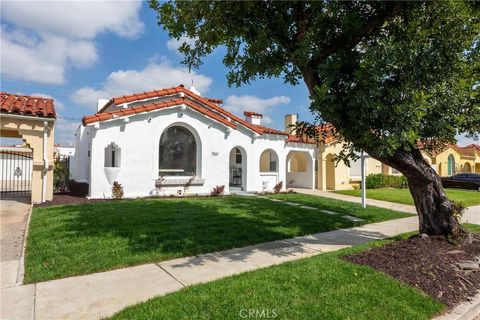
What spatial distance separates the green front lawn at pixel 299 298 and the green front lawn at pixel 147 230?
1.73 meters

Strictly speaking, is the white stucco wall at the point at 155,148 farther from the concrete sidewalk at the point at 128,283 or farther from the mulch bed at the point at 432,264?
the mulch bed at the point at 432,264

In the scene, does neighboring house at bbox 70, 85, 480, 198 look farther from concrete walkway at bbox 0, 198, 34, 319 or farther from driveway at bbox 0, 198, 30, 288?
concrete walkway at bbox 0, 198, 34, 319

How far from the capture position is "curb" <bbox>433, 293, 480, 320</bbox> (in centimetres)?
399

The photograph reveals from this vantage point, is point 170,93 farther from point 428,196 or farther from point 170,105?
point 428,196

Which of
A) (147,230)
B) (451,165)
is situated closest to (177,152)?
(147,230)

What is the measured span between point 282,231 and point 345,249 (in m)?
1.82

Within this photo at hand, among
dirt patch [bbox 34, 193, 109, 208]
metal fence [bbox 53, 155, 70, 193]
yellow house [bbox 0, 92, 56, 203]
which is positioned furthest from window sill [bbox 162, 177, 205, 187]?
metal fence [bbox 53, 155, 70, 193]

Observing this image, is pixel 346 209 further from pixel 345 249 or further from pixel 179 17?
pixel 179 17

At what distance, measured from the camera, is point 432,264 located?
523cm

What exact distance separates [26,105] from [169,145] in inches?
224

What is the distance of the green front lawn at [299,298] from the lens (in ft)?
11.7

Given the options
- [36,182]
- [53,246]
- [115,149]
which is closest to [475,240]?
[53,246]

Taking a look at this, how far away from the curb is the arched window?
11.8 meters

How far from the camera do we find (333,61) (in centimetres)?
596
